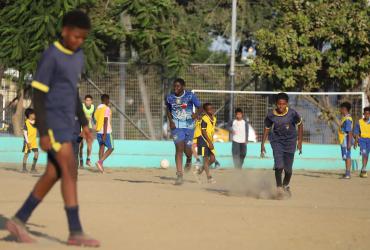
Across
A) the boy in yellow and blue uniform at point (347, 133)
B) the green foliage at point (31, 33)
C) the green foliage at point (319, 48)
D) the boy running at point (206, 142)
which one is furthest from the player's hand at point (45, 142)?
the green foliage at point (319, 48)

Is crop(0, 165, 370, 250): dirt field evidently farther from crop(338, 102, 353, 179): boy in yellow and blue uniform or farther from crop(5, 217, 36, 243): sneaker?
crop(338, 102, 353, 179): boy in yellow and blue uniform

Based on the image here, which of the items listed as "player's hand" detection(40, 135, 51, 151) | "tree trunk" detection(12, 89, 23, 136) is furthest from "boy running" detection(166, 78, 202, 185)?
"tree trunk" detection(12, 89, 23, 136)

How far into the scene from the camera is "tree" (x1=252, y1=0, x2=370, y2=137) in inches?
947

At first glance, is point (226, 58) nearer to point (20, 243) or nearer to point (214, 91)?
point (214, 91)

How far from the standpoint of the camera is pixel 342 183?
55.9ft

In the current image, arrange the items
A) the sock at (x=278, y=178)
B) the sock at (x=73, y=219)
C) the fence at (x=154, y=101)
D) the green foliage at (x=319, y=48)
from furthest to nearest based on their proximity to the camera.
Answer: the green foliage at (x=319, y=48), the fence at (x=154, y=101), the sock at (x=278, y=178), the sock at (x=73, y=219)

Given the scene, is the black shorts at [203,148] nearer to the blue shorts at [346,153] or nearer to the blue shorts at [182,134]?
the blue shorts at [182,134]

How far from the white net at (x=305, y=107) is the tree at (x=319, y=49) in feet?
3.68

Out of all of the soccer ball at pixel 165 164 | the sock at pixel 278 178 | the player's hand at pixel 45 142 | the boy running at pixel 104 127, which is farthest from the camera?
the soccer ball at pixel 165 164

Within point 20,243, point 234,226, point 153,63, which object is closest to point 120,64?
point 153,63

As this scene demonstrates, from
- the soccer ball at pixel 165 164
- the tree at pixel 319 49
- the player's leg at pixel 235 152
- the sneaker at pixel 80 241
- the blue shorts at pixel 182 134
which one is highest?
the tree at pixel 319 49

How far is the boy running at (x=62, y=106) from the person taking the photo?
7.00 m

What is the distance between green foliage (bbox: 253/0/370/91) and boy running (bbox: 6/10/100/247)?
676 inches

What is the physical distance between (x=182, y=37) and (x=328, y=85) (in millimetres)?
4529
